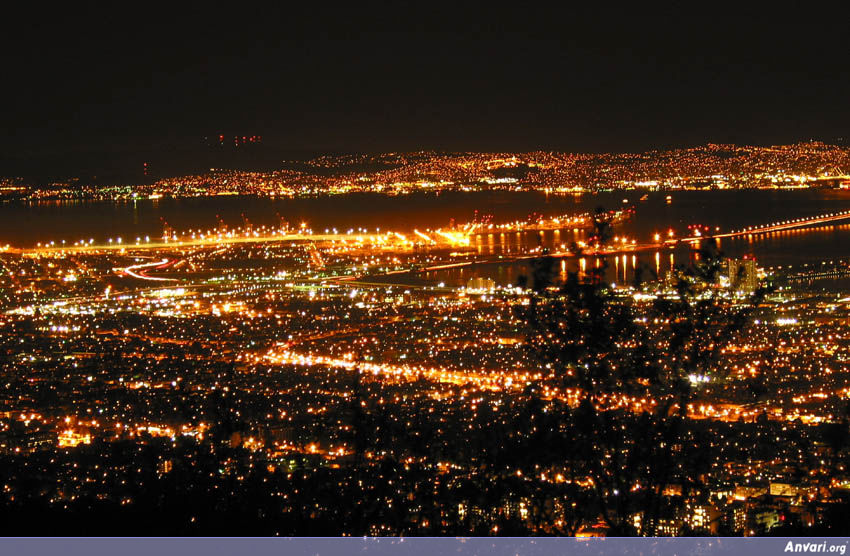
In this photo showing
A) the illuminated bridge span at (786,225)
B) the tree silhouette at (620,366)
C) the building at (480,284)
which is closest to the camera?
the tree silhouette at (620,366)

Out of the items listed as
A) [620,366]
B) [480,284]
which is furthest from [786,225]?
[620,366]

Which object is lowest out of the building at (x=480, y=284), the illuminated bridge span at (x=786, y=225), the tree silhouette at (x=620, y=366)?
the illuminated bridge span at (x=786, y=225)

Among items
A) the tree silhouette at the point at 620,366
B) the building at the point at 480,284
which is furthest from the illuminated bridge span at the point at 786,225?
the tree silhouette at the point at 620,366

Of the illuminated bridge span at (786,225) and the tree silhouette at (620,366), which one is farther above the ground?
the tree silhouette at (620,366)

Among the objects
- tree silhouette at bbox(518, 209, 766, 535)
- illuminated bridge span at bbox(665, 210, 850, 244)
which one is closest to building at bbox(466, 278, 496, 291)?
illuminated bridge span at bbox(665, 210, 850, 244)

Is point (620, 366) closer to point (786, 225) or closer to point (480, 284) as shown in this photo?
point (480, 284)

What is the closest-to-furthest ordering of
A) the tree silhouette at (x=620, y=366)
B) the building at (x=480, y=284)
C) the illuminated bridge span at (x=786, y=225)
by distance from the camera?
1. the tree silhouette at (x=620, y=366)
2. the building at (x=480, y=284)
3. the illuminated bridge span at (x=786, y=225)

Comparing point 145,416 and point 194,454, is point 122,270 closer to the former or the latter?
point 145,416

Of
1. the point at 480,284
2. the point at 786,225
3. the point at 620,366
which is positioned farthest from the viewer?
the point at 786,225

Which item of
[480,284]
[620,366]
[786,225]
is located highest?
[620,366]

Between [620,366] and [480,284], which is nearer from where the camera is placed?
[620,366]

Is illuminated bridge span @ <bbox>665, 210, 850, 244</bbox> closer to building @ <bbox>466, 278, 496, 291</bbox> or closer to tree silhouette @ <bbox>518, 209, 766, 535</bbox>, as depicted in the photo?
building @ <bbox>466, 278, 496, 291</bbox>

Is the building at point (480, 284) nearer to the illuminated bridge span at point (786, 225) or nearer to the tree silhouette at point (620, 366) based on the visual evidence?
the illuminated bridge span at point (786, 225)

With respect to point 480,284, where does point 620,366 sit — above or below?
A: above
